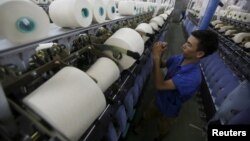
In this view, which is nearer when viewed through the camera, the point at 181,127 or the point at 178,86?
the point at 178,86

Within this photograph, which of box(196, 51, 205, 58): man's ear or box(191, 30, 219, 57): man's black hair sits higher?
box(191, 30, 219, 57): man's black hair

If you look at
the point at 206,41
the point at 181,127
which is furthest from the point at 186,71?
the point at 181,127

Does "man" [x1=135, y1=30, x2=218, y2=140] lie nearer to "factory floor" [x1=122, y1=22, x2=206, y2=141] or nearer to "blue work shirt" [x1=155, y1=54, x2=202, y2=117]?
"blue work shirt" [x1=155, y1=54, x2=202, y2=117]

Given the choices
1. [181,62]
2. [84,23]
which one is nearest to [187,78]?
[181,62]

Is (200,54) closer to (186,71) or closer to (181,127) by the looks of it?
(186,71)

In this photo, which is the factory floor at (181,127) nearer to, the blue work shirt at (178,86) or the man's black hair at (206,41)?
the blue work shirt at (178,86)

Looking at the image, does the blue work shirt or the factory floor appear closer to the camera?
the blue work shirt

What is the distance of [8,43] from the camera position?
73cm

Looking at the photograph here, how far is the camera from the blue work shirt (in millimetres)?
1416

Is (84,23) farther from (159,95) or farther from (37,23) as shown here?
(159,95)

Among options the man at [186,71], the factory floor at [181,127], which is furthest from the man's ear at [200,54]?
the factory floor at [181,127]

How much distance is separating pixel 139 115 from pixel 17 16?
6.37 ft

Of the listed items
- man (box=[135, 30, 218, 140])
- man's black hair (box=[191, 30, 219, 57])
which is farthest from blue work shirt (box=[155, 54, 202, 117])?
man's black hair (box=[191, 30, 219, 57])

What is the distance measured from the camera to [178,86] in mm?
1415
